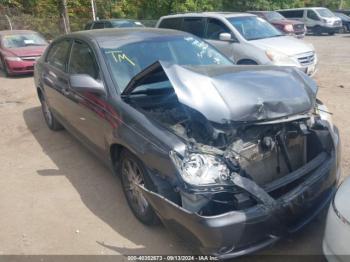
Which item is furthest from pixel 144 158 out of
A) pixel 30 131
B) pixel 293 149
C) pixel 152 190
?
pixel 30 131

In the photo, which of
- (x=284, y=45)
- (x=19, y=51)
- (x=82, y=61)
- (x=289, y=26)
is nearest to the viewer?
(x=82, y=61)

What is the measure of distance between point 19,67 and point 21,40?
4.73 feet

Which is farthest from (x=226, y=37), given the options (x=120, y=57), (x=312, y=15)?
(x=312, y=15)

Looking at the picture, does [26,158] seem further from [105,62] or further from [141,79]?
[141,79]

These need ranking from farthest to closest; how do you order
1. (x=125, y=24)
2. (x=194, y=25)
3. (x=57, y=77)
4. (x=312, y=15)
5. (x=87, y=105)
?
1. (x=312, y=15)
2. (x=125, y=24)
3. (x=194, y=25)
4. (x=57, y=77)
5. (x=87, y=105)

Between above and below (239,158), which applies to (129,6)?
below

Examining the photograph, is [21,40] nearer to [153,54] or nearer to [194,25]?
[194,25]

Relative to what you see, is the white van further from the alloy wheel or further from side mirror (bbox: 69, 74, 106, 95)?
the alloy wheel

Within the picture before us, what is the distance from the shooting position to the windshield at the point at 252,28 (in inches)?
343

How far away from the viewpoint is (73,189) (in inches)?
166

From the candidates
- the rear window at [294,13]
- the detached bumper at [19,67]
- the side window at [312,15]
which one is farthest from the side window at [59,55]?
the rear window at [294,13]

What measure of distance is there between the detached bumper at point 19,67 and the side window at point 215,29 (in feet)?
18.7

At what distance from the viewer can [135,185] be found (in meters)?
3.33

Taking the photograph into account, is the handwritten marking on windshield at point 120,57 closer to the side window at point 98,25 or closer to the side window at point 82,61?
the side window at point 82,61
